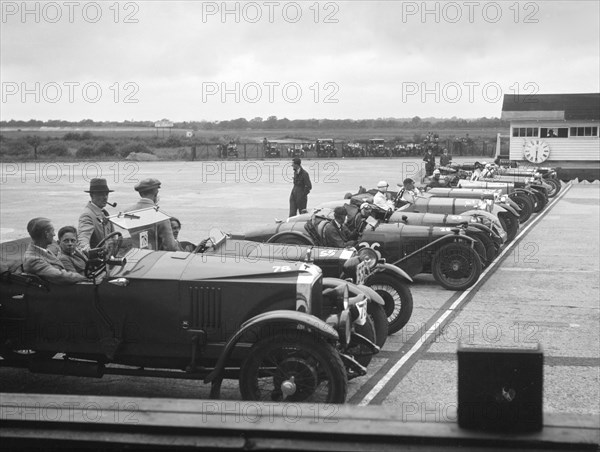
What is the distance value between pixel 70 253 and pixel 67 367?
1.07m

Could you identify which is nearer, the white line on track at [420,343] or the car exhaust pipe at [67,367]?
the car exhaust pipe at [67,367]

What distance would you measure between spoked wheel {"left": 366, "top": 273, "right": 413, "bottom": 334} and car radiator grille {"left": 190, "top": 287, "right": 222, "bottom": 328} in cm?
264

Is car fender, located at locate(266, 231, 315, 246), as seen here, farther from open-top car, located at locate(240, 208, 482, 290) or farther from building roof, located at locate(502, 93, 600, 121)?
building roof, located at locate(502, 93, 600, 121)

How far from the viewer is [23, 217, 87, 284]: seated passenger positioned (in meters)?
5.94

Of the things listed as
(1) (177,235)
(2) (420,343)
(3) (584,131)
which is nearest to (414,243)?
(2) (420,343)

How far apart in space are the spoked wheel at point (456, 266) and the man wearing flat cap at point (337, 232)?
126 cm

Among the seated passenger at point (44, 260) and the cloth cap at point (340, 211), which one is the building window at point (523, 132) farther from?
the seated passenger at point (44, 260)

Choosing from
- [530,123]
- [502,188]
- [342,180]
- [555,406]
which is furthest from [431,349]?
[530,123]

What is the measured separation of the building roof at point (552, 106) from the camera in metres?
35.7

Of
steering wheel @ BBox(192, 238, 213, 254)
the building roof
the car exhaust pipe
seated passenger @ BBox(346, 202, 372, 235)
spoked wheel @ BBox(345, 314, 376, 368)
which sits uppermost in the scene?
the building roof

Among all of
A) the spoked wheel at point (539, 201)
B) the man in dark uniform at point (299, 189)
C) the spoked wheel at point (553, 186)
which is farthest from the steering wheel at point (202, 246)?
the spoked wheel at point (553, 186)

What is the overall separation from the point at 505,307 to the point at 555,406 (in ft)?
12.1

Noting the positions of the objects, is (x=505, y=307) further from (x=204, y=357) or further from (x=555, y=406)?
(x=204, y=357)

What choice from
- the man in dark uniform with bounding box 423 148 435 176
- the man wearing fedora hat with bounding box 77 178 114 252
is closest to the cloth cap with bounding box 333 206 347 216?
the man wearing fedora hat with bounding box 77 178 114 252
